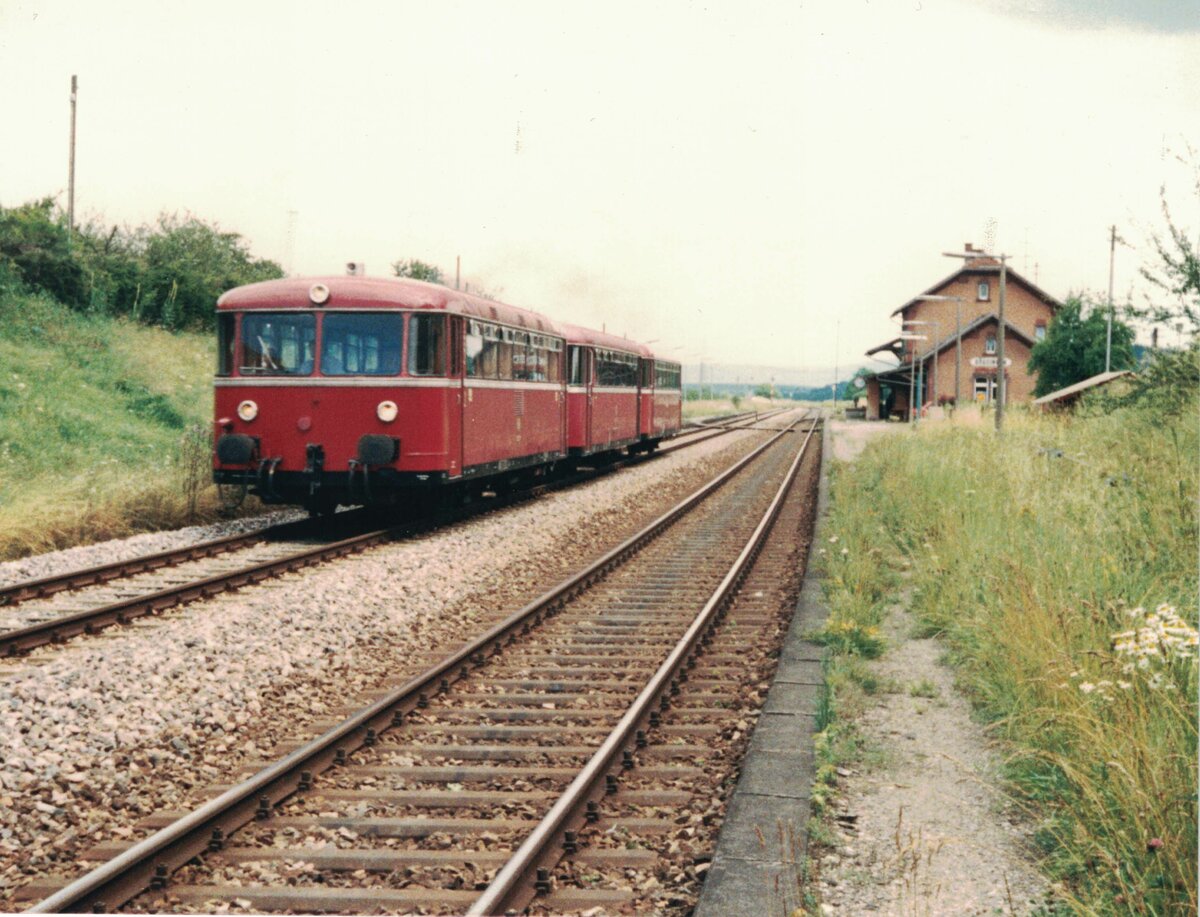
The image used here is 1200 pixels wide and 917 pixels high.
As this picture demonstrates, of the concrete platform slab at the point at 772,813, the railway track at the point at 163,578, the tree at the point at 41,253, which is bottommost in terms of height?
the concrete platform slab at the point at 772,813

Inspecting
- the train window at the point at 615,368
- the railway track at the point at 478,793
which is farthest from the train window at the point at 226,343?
the train window at the point at 615,368

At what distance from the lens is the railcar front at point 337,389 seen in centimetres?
1380

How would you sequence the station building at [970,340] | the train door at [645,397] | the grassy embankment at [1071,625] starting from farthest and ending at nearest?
the station building at [970,340], the train door at [645,397], the grassy embankment at [1071,625]

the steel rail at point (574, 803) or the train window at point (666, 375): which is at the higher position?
the train window at point (666, 375)

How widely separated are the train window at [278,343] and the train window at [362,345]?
9.2 inches

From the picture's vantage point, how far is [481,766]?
20.0ft

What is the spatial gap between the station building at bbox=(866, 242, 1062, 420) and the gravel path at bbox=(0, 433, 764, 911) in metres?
54.7

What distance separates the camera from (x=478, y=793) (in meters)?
5.59

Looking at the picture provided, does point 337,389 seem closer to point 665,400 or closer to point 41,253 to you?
point 41,253

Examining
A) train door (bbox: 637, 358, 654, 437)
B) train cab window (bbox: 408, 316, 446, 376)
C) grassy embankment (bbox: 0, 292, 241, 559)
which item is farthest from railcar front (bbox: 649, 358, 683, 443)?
train cab window (bbox: 408, 316, 446, 376)

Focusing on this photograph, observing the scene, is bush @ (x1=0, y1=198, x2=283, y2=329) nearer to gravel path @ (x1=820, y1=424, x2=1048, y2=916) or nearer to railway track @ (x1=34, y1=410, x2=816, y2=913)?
railway track @ (x1=34, y1=410, x2=816, y2=913)

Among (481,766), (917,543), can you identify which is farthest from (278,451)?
(481,766)

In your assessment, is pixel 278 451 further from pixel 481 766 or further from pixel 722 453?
pixel 722 453

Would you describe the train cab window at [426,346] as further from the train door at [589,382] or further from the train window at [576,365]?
the train door at [589,382]
